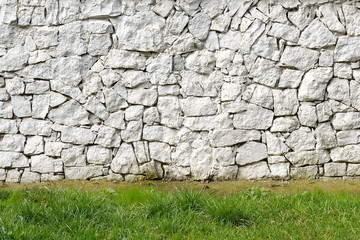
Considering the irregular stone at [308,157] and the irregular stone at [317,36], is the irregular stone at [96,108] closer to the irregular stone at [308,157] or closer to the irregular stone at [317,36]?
the irregular stone at [308,157]

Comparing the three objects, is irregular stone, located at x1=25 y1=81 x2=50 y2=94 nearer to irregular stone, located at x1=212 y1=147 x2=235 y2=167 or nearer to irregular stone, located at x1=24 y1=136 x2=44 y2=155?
irregular stone, located at x1=24 y1=136 x2=44 y2=155

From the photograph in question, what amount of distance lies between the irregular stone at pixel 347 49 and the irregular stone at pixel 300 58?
275 millimetres

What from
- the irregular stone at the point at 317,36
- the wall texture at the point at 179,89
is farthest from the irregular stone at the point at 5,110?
the irregular stone at the point at 317,36

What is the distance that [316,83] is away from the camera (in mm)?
4988

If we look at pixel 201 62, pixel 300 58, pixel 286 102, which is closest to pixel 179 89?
pixel 201 62

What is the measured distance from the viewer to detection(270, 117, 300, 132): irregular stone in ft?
16.6

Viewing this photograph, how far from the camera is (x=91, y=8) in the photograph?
17.5 ft

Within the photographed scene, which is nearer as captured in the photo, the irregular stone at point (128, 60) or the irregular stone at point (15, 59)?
the irregular stone at point (128, 60)

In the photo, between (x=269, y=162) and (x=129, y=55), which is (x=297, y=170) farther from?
(x=129, y=55)

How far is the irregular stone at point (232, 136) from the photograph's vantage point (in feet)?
16.9

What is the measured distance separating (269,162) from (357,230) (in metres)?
1.82

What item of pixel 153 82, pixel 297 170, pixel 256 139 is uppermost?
pixel 153 82

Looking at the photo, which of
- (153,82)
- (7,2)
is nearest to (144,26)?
(153,82)

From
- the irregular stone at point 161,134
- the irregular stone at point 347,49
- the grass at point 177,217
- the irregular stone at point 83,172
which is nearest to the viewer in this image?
the grass at point 177,217
